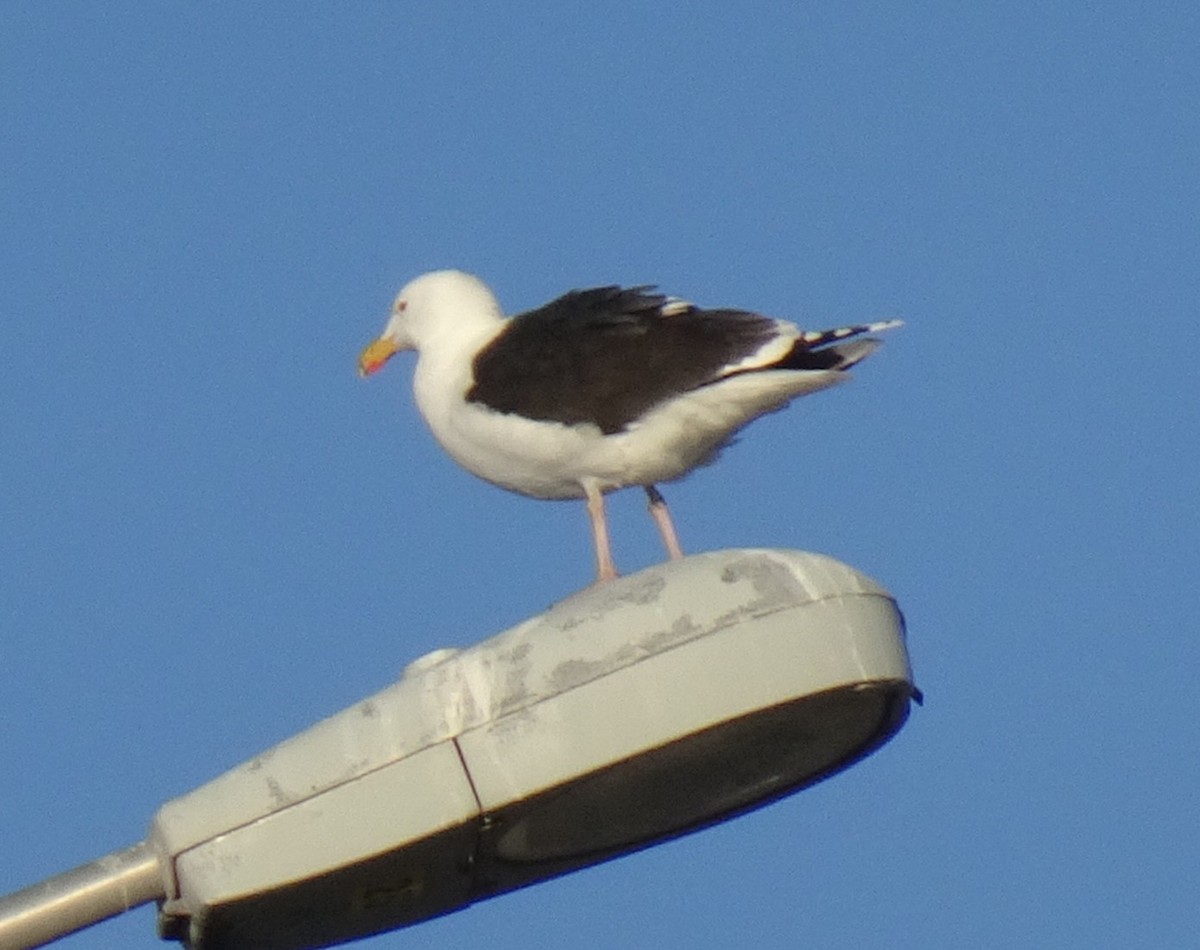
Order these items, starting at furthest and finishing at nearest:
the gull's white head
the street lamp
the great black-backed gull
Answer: the gull's white head < the great black-backed gull < the street lamp

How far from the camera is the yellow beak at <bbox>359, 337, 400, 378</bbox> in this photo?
10461mm

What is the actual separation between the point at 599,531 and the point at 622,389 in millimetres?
528

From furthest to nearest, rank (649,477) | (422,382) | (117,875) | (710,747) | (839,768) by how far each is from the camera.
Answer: (422,382) < (649,477) < (839,768) < (710,747) < (117,875)

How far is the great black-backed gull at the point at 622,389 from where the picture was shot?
839 centimetres

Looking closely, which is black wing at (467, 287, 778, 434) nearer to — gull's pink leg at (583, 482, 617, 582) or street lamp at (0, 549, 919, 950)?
gull's pink leg at (583, 482, 617, 582)

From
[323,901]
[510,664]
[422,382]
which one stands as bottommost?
[323,901]

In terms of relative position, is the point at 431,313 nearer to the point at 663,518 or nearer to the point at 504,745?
the point at 663,518

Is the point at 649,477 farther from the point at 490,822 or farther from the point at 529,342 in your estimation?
the point at 490,822

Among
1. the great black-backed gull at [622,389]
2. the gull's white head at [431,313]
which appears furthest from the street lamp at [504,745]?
the gull's white head at [431,313]

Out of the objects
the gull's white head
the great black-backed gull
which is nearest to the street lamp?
the great black-backed gull

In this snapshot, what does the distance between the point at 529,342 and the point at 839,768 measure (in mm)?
4131

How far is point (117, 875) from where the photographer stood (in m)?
4.07

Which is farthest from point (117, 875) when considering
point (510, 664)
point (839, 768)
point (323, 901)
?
point (839, 768)

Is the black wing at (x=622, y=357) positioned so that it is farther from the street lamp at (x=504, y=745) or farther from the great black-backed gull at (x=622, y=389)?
the street lamp at (x=504, y=745)
